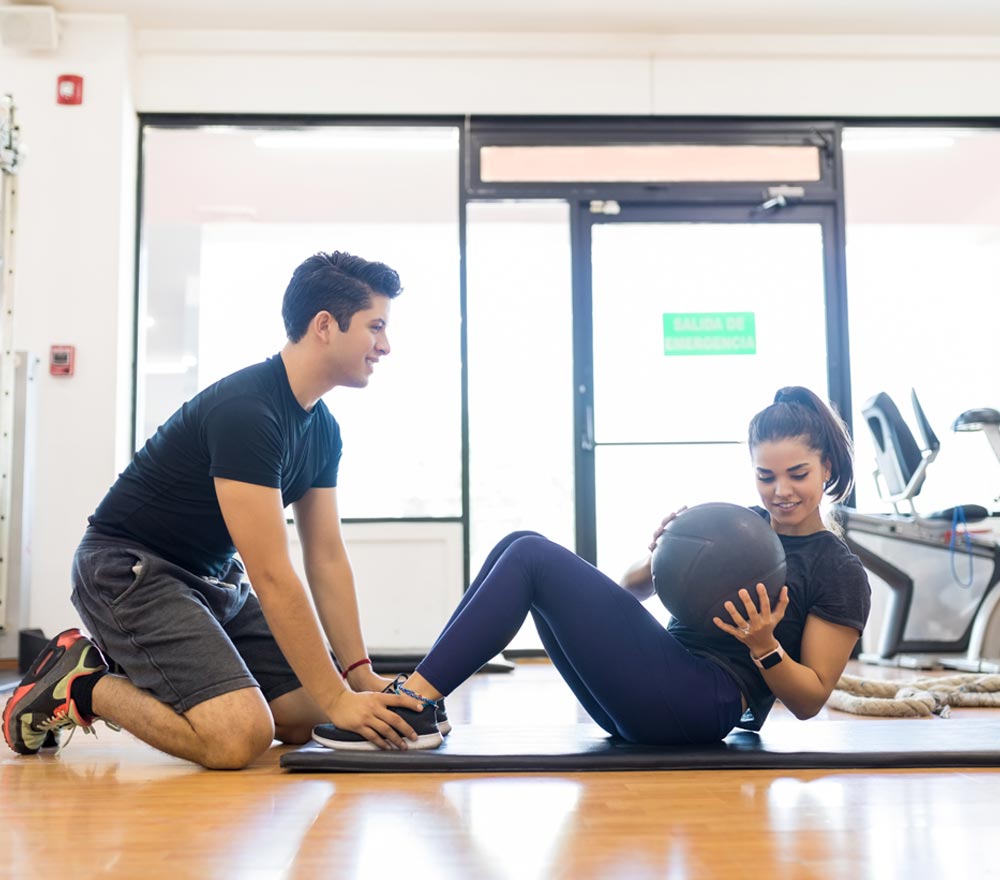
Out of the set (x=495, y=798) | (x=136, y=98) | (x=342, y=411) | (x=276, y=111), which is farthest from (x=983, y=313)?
(x=495, y=798)

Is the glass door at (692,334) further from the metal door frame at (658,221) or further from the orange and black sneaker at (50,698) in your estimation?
the orange and black sneaker at (50,698)

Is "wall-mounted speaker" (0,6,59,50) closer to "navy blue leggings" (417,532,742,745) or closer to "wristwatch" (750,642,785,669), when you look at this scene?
"navy blue leggings" (417,532,742,745)

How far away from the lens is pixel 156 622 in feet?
6.68

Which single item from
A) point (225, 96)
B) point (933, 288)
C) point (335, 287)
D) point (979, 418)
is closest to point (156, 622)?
point (335, 287)

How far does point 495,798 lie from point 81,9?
14.0 ft

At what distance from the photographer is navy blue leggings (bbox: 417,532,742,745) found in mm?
1856

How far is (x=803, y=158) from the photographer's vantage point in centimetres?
494

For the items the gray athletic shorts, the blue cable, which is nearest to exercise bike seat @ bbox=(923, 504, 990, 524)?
the blue cable

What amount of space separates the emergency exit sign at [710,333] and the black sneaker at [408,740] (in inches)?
129

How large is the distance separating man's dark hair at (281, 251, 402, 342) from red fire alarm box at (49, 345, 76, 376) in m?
2.78

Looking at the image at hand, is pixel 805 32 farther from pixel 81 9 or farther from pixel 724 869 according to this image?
pixel 724 869

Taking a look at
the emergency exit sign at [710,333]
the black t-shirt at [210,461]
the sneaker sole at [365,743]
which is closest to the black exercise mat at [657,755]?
the sneaker sole at [365,743]

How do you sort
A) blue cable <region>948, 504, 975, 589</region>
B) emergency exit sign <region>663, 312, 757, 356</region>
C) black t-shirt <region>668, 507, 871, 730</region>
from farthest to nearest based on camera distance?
1. emergency exit sign <region>663, 312, 757, 356</region>
2. blue cable <region>948, 504, 975, 589</region>
3. black t-shirt <region>668, 507, 871, 730</region>

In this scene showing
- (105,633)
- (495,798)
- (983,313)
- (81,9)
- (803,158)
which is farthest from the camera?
(983,313)
